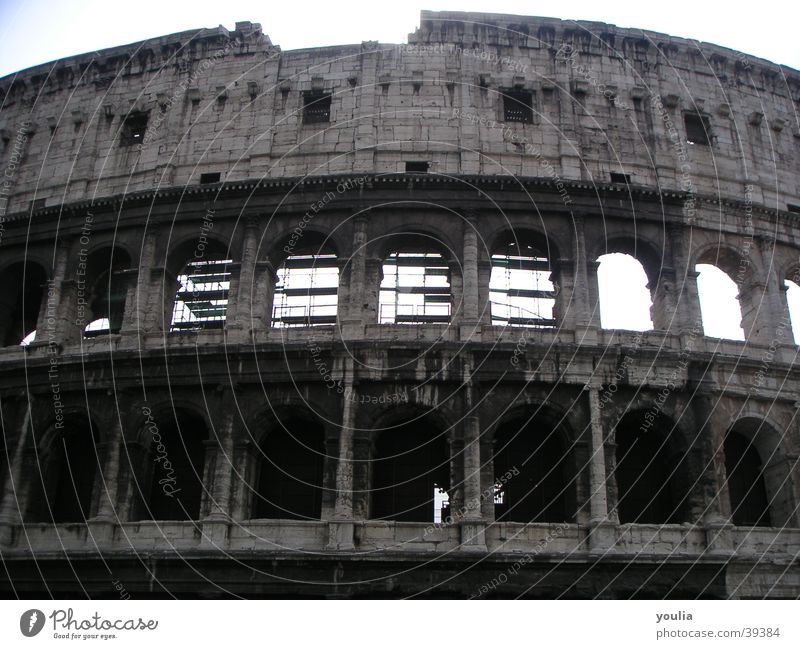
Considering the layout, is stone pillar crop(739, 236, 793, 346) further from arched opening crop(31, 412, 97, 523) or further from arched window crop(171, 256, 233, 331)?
arched opening crop(31, 412, 97, 523)

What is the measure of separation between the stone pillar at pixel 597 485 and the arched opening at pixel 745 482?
3647 millimetres

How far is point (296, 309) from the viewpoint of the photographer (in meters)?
24.5

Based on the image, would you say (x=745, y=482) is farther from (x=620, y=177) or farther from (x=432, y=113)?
(x=432, y=113)

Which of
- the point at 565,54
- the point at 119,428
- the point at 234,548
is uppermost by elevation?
the point at 565,54

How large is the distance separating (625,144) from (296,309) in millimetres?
10291

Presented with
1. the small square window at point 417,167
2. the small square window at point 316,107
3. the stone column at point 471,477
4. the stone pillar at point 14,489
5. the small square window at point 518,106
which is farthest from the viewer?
the small square window at point 316,107

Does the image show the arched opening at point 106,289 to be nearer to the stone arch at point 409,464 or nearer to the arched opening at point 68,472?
the arched opening at point 68,472

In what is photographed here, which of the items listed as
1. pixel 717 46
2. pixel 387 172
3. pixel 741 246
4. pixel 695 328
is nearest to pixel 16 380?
pixel 387 172

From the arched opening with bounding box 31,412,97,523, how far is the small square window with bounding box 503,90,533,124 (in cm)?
1388

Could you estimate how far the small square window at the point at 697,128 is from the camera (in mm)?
24609

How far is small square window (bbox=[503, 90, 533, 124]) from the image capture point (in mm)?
24031

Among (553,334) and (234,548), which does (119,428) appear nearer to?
(234,548)

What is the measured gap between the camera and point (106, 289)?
24656 millimetres
